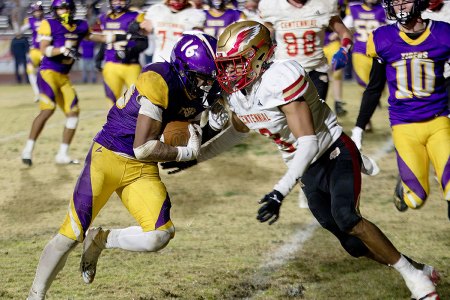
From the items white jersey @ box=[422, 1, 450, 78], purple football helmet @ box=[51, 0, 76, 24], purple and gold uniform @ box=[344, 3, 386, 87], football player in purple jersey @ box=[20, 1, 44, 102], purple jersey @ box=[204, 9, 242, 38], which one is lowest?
football player in purple jersey @ box=[20, 1, 44, 102]

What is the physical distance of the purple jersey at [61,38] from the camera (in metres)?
8.20

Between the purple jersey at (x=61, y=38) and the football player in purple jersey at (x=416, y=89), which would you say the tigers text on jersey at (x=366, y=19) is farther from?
the football player in purple jersey at (x=416, y=89)

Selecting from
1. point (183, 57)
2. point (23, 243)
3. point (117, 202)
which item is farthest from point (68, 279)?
point (117, 202)

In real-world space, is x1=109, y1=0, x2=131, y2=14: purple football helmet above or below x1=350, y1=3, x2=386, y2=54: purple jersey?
above

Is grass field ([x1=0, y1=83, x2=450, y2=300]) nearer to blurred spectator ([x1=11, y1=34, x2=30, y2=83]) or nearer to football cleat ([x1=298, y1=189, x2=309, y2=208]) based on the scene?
football cleat ([x1=298, y1=189, x2=309, y2=208])

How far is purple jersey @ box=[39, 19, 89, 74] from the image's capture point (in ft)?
26.9

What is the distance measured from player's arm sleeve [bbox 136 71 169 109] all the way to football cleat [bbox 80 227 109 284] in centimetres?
83

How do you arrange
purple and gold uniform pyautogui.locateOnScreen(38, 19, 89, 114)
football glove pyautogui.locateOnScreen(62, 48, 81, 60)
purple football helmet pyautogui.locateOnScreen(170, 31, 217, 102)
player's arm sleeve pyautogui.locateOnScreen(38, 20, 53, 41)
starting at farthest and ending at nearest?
player's arm sleeve pyautogui.locateOnScreen(38, 20, 53, 41), purple and gold uniform pyautogui.locateOnScreen(38, 19, 89, 114), football glove pyautogui.locateOnScreen(62, 48, 81, 60), purple football helmet pyautogui.locateOnScreen(170, 31, 217, 102)

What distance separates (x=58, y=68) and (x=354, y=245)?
16.8 ft

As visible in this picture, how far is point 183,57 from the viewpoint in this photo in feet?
12.0

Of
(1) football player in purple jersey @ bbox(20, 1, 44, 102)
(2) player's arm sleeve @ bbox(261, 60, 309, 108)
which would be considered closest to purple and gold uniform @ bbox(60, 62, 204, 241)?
(2) player's arm sleeve @ bbox(261, 60, 309, 108)

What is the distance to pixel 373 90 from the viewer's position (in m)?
Answer: 4.95

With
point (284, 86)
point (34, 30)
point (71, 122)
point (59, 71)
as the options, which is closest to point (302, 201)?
point (284, 86)

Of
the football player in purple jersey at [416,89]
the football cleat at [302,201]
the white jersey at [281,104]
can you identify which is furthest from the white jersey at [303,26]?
the white jersey at [281,104]
